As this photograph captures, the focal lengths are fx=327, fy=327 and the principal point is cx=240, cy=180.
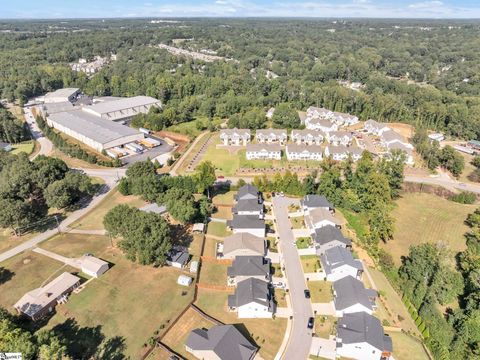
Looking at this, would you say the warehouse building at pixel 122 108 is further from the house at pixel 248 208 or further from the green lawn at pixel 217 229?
the house at pixel 248 208

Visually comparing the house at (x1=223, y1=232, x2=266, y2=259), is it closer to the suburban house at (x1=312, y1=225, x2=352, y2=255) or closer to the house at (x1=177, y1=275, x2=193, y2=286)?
the house at (x1=177, y1=275, x2=193, y2=286)

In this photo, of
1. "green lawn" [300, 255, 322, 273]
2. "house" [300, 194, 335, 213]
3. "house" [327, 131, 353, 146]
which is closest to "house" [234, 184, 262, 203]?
"house" [300, 194, 335, 213]

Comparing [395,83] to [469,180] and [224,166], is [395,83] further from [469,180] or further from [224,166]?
[224,166]

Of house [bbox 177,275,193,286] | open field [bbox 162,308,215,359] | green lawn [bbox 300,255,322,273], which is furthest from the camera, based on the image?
green lawn [bbox 300,255,322,273]

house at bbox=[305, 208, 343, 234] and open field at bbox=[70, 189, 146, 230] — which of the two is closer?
house at bbox=[305, 208, 343, 234]

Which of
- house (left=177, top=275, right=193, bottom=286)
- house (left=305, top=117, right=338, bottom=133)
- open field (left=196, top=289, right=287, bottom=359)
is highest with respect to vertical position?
house (left=305, top=117, right=338, bottom=133)
